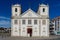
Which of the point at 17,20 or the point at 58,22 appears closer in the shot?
the point at 17,20

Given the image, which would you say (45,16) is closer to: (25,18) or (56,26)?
(25,18)

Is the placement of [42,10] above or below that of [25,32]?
above

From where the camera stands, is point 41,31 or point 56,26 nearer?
point 41,31

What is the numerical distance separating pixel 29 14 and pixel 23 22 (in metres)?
3.05

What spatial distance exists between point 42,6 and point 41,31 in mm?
7743

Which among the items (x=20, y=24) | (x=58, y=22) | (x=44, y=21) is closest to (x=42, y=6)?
(x=44, y=21)

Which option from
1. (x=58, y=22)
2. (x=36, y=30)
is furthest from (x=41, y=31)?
(x=58, y=22)

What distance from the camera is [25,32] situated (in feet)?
177

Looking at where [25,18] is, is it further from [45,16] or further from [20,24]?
[45,16]

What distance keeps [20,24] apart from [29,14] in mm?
4093

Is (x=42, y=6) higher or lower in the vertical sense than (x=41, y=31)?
higher

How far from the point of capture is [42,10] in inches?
2202

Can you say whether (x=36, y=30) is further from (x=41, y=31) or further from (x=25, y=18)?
(x=25, y=18)

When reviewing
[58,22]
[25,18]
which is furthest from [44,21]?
[58,22]
